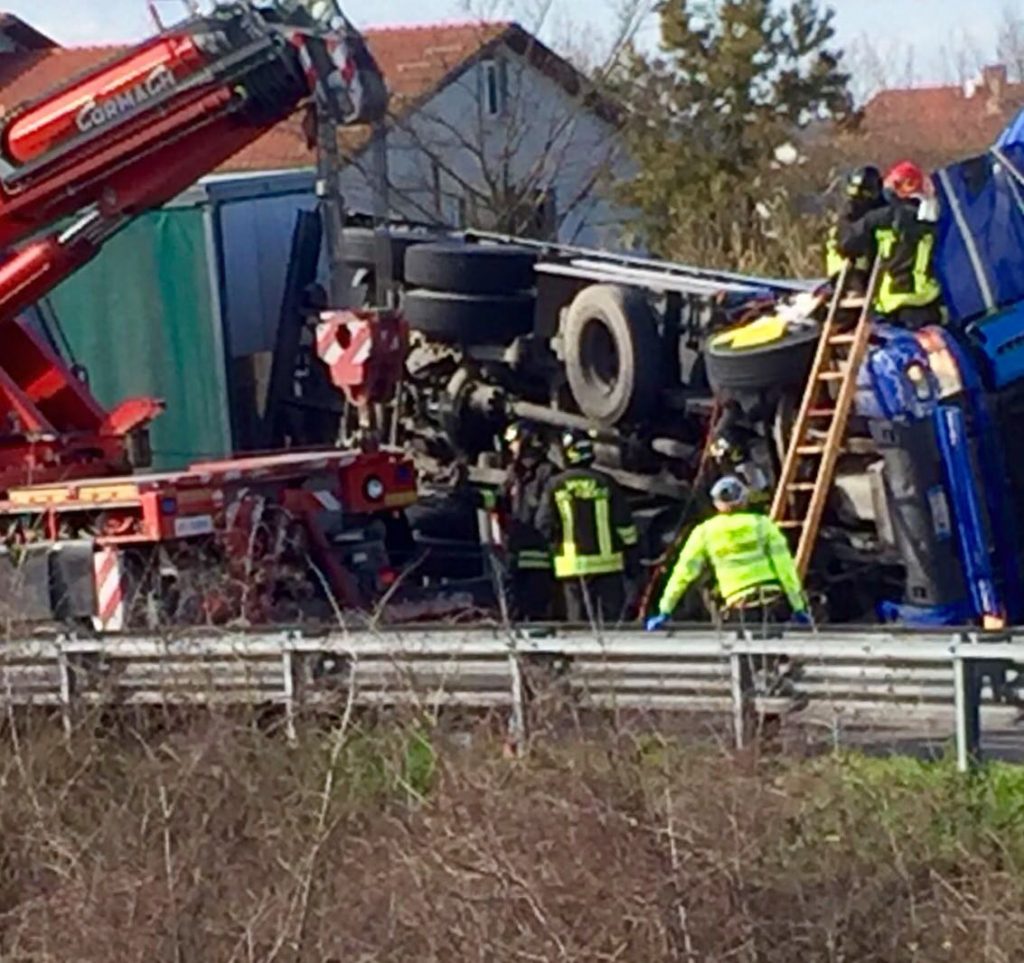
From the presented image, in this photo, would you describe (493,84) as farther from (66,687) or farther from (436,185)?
(66,687)

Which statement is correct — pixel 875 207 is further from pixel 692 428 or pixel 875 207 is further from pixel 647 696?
pixel 647 696

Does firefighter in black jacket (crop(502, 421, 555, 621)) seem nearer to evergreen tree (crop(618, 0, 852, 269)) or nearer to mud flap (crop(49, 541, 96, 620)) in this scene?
mud flap (crop(49, 541, 96, 620))

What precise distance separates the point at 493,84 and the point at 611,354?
82.5 feet

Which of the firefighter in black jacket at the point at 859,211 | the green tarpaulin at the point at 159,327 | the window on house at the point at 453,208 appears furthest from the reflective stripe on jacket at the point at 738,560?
the window on house at the point at 453,208

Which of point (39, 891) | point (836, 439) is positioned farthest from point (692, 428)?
point (39, 891)

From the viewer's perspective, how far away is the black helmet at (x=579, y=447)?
1314 centimetres

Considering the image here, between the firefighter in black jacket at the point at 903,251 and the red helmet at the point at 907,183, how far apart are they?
0.09ft

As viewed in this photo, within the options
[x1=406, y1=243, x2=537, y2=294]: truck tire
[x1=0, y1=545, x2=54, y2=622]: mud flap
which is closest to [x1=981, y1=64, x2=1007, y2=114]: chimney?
[x1=406, y1=243, x2=537, y2=294]: truck tire

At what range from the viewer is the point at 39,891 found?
27.2 feet

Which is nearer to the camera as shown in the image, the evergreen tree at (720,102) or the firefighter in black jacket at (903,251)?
the firefighter in black jacket at (903,251)

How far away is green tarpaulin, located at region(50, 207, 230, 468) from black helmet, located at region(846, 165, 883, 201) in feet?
16.1

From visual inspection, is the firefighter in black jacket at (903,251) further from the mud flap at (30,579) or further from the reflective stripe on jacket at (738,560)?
the mud flap at (30,579)

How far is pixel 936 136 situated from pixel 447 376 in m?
46.0

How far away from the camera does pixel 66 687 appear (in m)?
10.2
